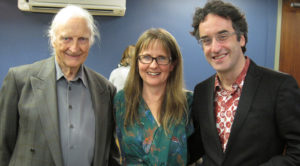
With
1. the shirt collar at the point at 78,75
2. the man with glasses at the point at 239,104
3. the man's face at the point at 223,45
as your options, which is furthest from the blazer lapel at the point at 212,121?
the shirt collar at the point at 78,75

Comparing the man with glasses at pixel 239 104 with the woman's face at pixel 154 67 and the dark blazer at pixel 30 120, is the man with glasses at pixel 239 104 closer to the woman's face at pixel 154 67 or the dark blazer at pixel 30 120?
the woman's face at pixel 154 67

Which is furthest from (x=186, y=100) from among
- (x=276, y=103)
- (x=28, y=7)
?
(x=28, y=7)

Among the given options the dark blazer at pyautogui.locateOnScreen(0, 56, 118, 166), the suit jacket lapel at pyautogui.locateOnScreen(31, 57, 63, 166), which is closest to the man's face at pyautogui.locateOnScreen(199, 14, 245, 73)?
the dark blazer at pyautogui.locateOnScreen(0, 56, 118, 166)

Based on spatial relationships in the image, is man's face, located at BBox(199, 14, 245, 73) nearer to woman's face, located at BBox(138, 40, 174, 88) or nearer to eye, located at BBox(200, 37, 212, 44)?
eye, located at BBox(200, 37, 212, 44)

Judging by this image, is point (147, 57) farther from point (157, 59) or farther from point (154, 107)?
point (154, 107)

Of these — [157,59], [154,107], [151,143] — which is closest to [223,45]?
[157,59]

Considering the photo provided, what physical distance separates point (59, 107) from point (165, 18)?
309cm

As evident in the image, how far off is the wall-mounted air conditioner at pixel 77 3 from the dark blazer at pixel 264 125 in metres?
2.81

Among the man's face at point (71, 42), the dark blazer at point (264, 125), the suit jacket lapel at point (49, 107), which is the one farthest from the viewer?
the man's face at point (71, 42)

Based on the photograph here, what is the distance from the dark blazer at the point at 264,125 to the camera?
1227 millimetres

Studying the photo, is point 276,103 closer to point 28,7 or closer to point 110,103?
point 110,103

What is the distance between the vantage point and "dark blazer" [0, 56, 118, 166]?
1.41m

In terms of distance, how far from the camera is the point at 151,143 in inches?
60.8

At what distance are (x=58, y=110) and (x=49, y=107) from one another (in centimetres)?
6
